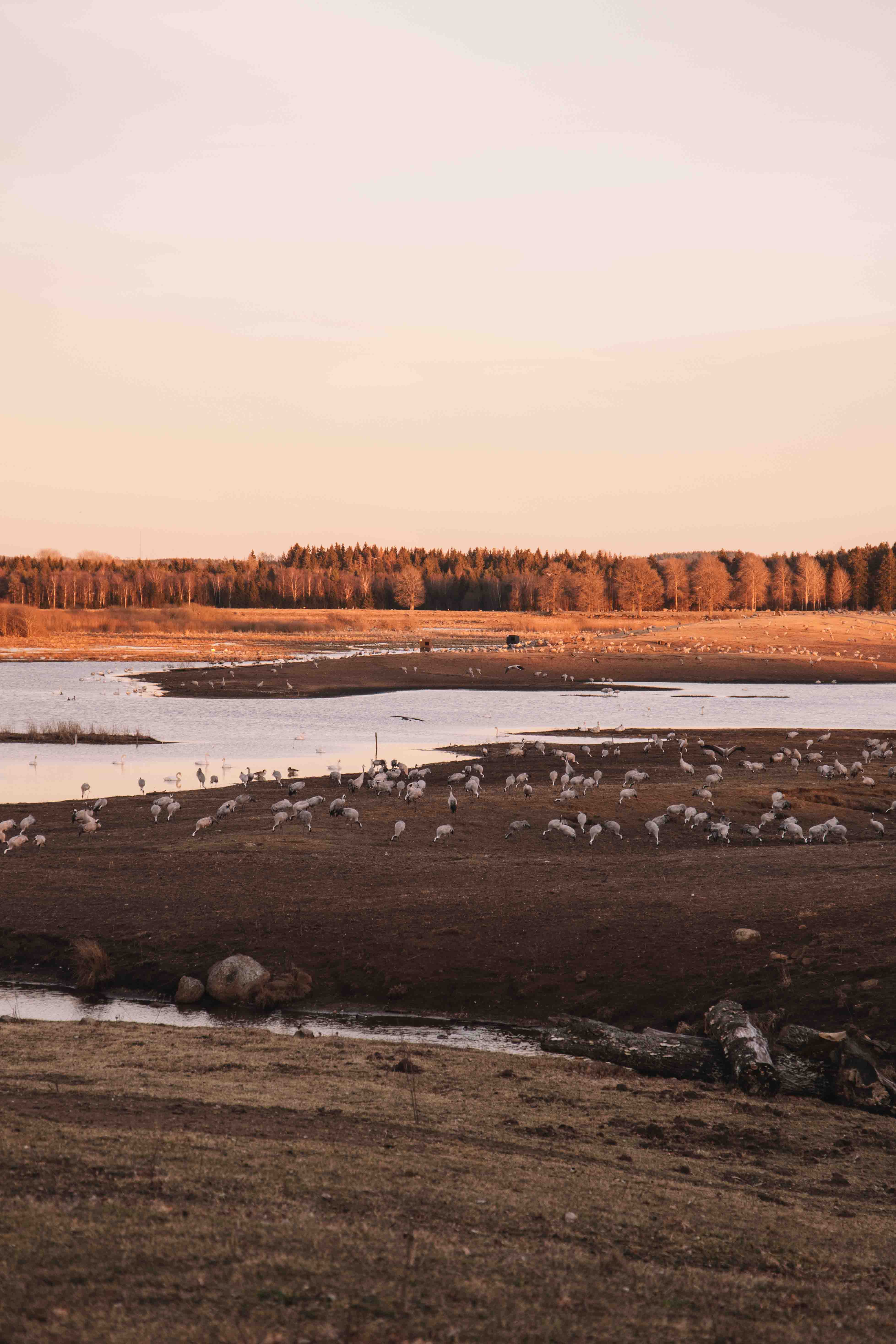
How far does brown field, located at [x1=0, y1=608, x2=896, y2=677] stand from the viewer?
94.6 metres

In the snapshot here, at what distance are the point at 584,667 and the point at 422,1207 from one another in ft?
277

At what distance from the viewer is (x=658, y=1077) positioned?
14039mm

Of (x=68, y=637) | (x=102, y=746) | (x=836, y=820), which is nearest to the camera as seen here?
(x=836, y=820)

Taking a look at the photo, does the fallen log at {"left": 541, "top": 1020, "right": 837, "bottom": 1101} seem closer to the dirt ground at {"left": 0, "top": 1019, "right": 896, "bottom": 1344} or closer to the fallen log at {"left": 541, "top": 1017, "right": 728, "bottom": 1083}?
the fallen log at {"left": 541, "top": 1017, "right": 728, "bottom": 1083}

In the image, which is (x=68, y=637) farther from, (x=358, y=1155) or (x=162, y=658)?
(x=358, y=1155)

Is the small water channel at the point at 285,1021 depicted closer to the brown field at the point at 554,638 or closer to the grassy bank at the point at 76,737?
the grassy bank at the point at 76,737

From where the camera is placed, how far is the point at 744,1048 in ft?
45.3

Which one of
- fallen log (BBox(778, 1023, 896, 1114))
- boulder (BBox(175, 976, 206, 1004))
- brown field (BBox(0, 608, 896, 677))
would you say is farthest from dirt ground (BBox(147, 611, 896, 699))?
fallen log (BBox(778, 1023, 896, 1114))

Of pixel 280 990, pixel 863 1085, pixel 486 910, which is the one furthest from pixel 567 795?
pixel 863 1085

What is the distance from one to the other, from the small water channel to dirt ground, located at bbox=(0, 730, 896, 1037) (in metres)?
0.60

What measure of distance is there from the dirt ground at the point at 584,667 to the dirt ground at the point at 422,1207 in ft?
196

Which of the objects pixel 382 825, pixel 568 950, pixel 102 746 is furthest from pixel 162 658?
pixel 568 950

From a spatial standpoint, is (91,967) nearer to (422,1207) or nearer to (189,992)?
(189,992)

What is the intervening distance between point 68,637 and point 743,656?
3455 inches
